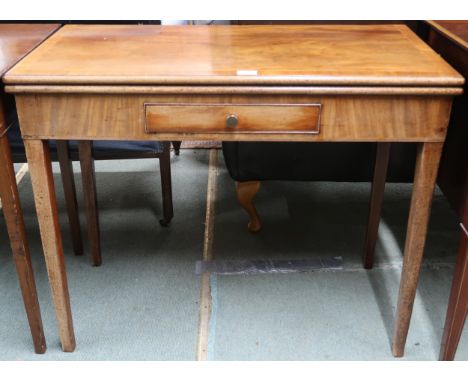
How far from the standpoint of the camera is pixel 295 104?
1.02 meters

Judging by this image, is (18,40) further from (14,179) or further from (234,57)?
(234,57)

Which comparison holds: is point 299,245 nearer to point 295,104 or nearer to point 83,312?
point 83,312

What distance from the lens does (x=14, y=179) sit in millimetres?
1141

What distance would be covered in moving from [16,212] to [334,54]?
29.2 inches

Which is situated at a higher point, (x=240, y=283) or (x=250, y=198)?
(x=250, y=198)

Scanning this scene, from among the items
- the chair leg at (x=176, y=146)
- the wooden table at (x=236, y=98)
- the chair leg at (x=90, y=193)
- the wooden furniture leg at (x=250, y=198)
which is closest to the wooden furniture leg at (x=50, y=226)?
the wooden table at (x=236, y=98)

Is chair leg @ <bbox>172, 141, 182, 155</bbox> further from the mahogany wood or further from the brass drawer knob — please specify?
the brass drawer knob

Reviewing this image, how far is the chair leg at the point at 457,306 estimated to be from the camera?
3.85ft

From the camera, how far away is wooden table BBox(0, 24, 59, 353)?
110 centimetres

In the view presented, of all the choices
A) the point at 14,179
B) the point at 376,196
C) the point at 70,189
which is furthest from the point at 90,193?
the point at 376,196

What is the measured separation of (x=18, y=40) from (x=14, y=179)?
0.34 m

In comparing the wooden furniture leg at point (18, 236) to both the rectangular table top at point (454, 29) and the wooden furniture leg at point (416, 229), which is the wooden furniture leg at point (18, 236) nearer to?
the wooden furniture leg at point (416, 229)

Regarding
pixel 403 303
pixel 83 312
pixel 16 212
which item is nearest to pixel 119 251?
pixel 83 312

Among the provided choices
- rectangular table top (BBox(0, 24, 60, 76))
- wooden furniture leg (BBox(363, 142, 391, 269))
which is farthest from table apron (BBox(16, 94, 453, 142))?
wooden furniture leg (BBox(363, 142, 391, 269))
